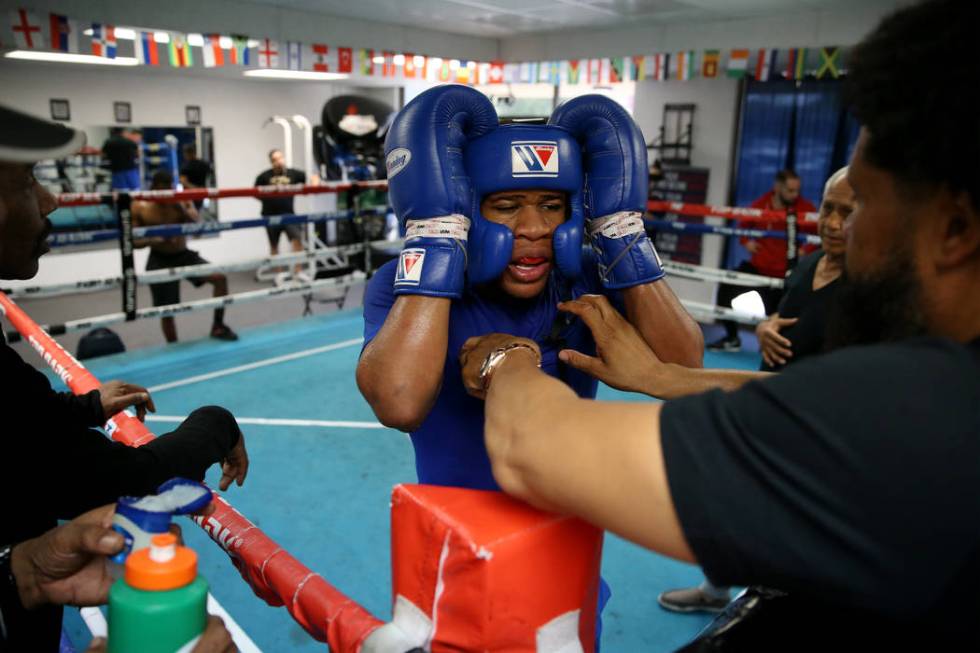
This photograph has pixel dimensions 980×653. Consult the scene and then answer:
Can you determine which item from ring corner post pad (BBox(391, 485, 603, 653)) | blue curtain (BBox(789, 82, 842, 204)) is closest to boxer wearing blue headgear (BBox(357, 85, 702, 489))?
ring corner post pad (BBox(391, 485, 603, 653))

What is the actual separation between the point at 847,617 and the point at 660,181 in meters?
9.18

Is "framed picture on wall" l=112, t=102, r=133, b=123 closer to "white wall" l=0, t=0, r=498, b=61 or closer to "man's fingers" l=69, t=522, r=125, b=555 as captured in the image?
"white wall" l=0, t=0, r=498, b=61

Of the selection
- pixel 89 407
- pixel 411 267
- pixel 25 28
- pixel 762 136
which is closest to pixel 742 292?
pixel 762 136

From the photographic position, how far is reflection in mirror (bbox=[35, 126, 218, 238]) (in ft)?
32.0

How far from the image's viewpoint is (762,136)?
8.62 meters

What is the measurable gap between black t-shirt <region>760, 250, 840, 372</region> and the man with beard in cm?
167

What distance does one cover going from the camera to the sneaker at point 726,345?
20.1ft

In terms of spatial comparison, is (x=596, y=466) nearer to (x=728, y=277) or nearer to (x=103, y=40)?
(x=728, y=277)

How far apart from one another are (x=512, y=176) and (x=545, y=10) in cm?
739

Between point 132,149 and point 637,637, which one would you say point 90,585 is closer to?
point 637,637

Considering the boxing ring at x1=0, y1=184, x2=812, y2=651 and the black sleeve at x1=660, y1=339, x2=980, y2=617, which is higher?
the black sleeve at x1=660, y1=339, x2=980, y2=617

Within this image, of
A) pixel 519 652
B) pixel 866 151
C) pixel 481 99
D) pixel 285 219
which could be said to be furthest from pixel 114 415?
pixel 285 219

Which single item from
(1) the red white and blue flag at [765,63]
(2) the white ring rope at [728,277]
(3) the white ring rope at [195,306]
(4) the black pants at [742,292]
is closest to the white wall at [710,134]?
(1) the red white and blue flag at [765,63]

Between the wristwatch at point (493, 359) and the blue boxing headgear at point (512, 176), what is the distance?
413mm
